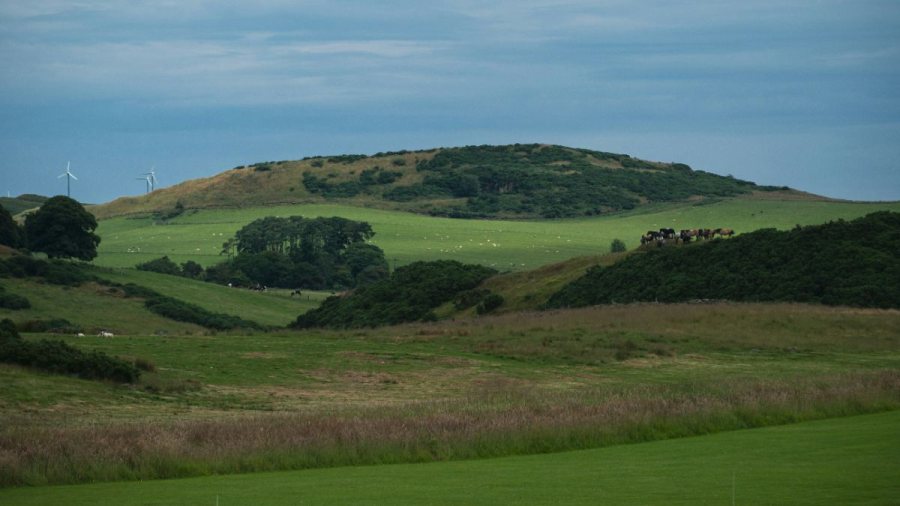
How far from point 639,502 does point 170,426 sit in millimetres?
11778

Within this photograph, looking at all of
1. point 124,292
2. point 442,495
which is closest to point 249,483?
point 442,495

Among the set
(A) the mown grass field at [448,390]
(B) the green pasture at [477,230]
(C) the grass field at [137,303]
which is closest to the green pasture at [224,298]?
(C) the grass field at [137,303]

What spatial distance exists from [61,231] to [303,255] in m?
43.3

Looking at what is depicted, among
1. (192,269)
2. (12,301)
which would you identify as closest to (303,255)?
(192,269)

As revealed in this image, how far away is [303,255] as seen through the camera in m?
142

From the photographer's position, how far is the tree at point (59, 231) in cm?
10131

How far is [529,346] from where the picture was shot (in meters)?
49.3

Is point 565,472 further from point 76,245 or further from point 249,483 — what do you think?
point 76,245

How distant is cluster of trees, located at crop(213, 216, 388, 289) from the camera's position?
443 feet

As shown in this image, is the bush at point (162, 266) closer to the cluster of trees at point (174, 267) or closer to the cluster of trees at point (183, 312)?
the cluster of trees at point (174, 267)

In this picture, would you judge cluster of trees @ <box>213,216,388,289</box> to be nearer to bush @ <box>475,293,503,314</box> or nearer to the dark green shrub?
bush @ <box>475,293,503,314</box>

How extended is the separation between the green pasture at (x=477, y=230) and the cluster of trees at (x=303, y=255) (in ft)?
11.6

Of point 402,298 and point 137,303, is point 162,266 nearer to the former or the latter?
point 137,303

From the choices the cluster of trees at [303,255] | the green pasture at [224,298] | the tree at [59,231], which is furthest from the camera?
the cluster of trees at [303,255]
